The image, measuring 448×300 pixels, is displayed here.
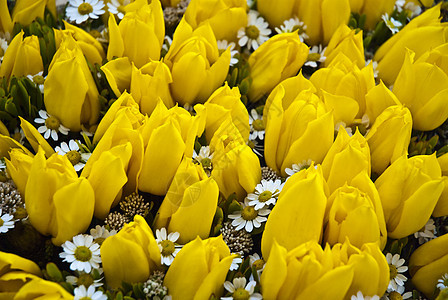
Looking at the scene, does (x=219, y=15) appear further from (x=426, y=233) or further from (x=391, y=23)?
(x=426, y=233)

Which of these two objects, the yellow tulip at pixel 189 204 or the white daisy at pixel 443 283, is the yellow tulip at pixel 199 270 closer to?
the yellow tulip at pixel 189 204

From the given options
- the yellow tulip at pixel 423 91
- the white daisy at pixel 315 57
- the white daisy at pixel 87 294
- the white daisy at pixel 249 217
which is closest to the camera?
the white daisy at pixel 87 294

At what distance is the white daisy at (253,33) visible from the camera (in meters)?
1.02

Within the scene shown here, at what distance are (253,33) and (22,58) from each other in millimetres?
370

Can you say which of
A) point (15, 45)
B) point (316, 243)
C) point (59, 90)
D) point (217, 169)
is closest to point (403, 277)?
point (316, 243)

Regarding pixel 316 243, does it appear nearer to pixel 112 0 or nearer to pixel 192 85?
pixel 192 85

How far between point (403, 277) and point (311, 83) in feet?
1.00

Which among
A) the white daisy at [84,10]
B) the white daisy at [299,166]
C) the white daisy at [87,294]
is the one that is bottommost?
the white daisy at [87,294]

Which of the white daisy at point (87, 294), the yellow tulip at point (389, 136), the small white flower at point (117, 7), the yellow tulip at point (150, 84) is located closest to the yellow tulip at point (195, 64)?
the yellow tulip at point (150, 84)

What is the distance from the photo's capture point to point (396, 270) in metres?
0.77

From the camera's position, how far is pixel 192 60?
0.89 meters

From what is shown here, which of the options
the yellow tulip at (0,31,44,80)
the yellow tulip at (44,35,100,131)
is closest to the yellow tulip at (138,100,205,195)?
the yellow tulip at (44,35,100,131)

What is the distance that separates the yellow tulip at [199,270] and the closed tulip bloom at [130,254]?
3 cm

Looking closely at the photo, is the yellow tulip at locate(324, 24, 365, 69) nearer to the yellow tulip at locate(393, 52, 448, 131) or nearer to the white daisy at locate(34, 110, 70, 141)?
the yellow tulip at locate(393, 52, 448, 131)
